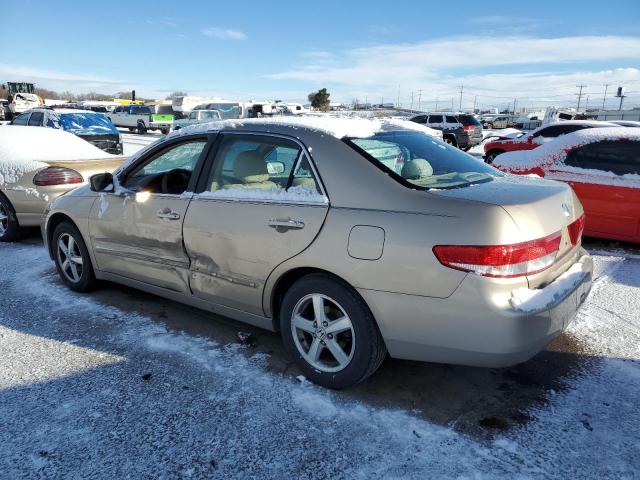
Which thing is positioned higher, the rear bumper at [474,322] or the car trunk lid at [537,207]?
the car trunk lid at [537,207]

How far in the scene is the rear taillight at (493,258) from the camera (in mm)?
2344

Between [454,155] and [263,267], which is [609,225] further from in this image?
[263,267]

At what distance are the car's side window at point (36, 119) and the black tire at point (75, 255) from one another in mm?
11532

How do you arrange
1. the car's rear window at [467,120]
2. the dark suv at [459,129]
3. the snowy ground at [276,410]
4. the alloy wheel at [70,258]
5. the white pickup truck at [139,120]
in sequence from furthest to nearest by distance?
1. the white pickup truck at [139,120]
2. the car's rear window at [467,120]
3. the dark suv at [459,129]
4. the alloy wheel at [70,258]
5. the snowy ground at [276,410]

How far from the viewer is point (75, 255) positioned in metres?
4.52

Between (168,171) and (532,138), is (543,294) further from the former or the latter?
(532,138)

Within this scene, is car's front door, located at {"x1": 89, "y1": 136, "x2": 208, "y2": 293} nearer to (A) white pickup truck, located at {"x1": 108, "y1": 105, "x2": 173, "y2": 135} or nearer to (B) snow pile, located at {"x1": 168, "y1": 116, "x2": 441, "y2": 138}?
(B) snow pile, located at {"x1": 168, "y1": 116, "x2": 441, "y2": 138}

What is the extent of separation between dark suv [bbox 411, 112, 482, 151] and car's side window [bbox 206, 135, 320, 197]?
61.8ft

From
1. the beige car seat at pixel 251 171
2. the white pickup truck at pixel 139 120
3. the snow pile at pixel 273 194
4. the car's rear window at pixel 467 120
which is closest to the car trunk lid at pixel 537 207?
the snow pile at pixel 273 194

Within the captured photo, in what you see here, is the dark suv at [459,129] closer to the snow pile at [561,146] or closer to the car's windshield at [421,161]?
the snow pile at [561,146]

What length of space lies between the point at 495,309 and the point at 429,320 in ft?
1.07

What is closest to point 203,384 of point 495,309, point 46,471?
point 46,471

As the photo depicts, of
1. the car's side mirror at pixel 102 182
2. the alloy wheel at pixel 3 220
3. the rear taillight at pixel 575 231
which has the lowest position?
the alloy wheel at pixel 3 220

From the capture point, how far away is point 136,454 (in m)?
2.39
